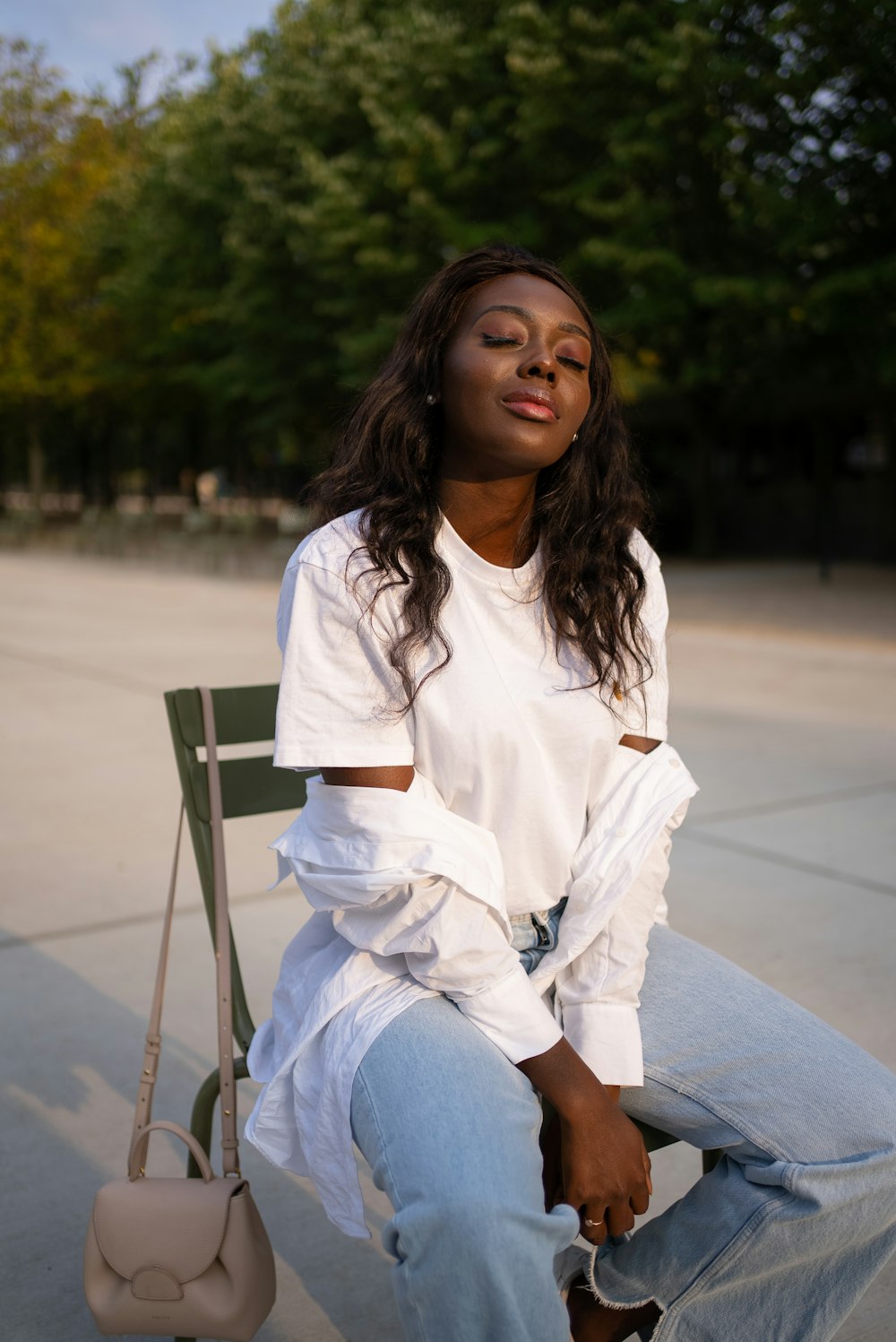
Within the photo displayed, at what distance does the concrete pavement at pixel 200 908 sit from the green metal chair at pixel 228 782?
0.37m

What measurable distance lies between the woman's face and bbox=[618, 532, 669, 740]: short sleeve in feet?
1.08

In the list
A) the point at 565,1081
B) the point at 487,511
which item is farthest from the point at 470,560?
the point at 565,1081

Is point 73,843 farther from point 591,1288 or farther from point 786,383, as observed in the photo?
point 786,383

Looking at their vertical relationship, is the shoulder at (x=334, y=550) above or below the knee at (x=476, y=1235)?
above

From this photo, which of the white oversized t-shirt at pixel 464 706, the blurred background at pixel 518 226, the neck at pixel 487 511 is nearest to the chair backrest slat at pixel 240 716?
the white oversized t-shirt at pixel 464 706

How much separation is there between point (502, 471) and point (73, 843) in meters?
3.74

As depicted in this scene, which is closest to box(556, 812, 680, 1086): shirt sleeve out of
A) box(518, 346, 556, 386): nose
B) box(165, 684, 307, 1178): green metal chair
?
box(165, 684, 307, 1178): green metal chair

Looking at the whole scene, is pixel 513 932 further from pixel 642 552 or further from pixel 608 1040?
pixel 642 552

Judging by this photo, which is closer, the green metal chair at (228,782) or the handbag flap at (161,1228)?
the handbag flap at (161,1228)

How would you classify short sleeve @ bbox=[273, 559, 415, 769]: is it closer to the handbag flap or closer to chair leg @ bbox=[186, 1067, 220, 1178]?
the handbag flap

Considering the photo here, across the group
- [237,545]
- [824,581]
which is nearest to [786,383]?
[824,581]

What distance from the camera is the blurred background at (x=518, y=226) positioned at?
54.6ft

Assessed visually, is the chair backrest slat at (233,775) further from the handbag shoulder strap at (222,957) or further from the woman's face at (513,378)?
the woman's face at (513,378)

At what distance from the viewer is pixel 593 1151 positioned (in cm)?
187
